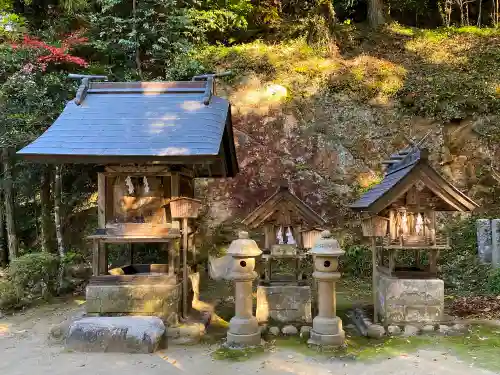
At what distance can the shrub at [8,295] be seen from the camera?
29.0 ft

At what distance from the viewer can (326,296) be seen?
21.3ft

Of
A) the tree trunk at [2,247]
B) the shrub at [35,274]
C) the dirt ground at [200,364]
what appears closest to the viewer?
the dirt ground at [200,364]

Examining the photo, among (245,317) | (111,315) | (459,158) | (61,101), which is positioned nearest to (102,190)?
(111,315)

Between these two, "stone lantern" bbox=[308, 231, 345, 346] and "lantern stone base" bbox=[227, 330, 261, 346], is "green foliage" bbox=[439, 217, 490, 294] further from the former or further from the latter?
"lantern stone base" bbox=[227, 330, 261, 346]

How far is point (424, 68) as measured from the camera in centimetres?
1484

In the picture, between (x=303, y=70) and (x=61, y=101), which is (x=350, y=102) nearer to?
(x=303, y=70)

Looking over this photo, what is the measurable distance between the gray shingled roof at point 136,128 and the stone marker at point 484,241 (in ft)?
22.8

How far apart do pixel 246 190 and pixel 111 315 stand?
6483mm

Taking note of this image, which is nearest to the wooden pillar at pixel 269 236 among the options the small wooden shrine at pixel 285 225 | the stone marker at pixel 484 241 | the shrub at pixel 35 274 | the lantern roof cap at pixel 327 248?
the small wooden shrine at pixel 285 225

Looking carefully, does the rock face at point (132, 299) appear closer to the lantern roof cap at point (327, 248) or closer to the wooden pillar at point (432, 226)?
the lantern roof cap at point (327, 248)

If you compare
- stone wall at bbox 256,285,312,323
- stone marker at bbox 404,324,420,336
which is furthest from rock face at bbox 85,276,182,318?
stone marker at bbox 404,324,420,336

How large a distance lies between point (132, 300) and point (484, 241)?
865 cm

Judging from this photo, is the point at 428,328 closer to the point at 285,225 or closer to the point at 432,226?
the point at 432,226

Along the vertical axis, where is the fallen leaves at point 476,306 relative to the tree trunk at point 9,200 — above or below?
below
